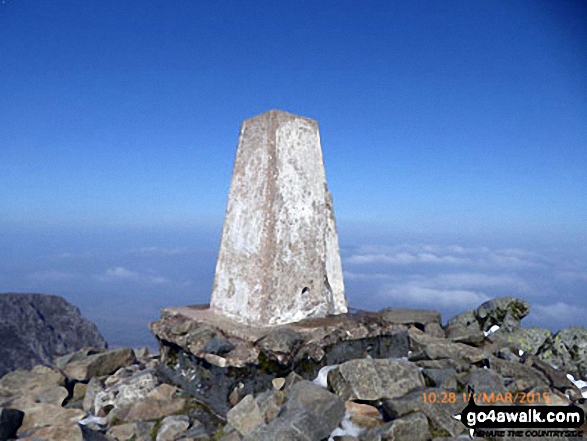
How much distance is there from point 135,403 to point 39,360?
347 inches

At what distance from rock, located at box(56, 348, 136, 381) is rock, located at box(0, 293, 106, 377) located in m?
6.12

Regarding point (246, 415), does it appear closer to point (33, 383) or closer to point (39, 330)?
point (33, 383)

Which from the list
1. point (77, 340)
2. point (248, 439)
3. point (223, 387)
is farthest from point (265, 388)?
point (77, 340)

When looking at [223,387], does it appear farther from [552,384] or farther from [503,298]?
[503,298]

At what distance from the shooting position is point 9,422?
5.21m

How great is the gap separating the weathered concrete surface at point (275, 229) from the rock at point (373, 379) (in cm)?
110

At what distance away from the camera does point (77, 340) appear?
14.1 m

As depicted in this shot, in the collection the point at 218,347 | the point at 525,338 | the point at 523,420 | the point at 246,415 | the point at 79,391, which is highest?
the point at 218,347

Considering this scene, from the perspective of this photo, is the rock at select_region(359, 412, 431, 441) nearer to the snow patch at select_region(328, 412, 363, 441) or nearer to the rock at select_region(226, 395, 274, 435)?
the snow patch at select_region(328, 412, 363, 441)

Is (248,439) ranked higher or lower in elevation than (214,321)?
lower

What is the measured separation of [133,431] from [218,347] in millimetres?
1430

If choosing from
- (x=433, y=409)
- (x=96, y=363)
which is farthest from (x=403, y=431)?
(x=96, y=363)

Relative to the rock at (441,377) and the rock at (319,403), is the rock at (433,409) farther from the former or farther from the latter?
the rock at (319,403)

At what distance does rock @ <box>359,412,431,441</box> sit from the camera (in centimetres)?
376
